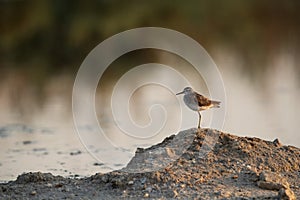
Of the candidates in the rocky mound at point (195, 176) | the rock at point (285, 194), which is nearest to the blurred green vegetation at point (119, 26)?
the rocky mound at point (195, 176)

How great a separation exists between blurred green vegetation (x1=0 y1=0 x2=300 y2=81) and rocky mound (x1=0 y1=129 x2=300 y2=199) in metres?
8.54

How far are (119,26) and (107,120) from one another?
1020 cm

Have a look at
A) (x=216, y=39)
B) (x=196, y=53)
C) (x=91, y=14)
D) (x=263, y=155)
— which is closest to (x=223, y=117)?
(x=263, y=155)

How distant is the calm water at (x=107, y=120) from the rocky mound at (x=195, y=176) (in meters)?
1.34

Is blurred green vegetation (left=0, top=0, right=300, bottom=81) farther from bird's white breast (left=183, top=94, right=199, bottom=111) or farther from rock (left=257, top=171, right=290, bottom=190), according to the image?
rock (left=257, top=171, right=290, bottom=190)

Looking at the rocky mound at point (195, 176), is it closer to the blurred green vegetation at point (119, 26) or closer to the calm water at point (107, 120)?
the calm water at point (107, 120)

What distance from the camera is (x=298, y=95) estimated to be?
13008mm

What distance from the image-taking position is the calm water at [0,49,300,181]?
368 inches

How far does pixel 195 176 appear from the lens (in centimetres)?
712

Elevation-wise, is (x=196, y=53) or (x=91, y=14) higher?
(x=91, y=14)

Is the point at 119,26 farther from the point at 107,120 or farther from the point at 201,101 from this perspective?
the point at 201,101

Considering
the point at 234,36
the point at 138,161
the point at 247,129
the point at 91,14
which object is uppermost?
the point at 91,14

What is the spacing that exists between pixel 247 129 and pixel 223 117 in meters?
0.49

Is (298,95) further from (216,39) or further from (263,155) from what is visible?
(216,39)
